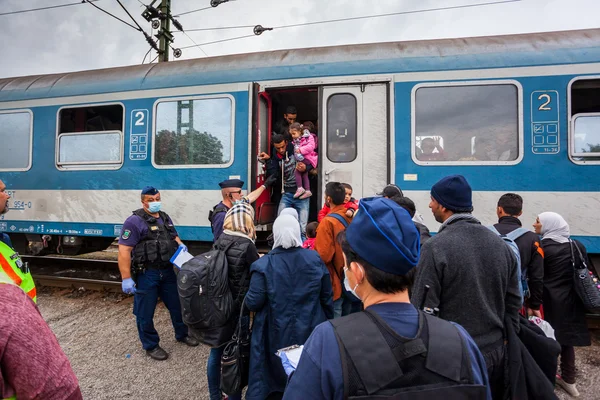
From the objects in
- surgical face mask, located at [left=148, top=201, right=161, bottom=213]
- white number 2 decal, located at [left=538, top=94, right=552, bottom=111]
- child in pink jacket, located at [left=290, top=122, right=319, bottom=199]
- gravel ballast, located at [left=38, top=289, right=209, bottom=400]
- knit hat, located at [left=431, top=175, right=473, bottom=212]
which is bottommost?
gravel ballast, located at [left=38, top=289, right=209, bottom=400]

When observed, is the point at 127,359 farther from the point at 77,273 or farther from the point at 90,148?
the point at 77,273

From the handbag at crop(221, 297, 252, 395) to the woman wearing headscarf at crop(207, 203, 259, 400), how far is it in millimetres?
168

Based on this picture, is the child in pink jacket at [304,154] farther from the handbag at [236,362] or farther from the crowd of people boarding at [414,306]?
the handbag at [236,362]

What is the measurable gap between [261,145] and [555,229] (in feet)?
11.1

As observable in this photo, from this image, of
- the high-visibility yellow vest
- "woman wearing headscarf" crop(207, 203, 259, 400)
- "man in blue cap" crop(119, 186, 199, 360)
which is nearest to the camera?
the high-visibility yellow vest

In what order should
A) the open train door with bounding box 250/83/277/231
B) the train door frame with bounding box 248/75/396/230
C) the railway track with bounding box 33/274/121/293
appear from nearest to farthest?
the train door frame with bounding box 248/75/396/230 < the open train door with bounding box 250/83/277/231 < the railway track with bounding box 33/274/121/293

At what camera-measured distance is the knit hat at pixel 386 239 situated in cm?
99

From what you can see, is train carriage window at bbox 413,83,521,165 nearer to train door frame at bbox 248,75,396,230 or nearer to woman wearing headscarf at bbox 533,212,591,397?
train door frame at bbox 248,75,396,230

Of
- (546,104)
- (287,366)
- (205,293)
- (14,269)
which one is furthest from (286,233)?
(546,104)

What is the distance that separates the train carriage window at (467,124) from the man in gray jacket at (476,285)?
2.34 metres

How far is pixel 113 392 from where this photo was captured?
9.54 feet

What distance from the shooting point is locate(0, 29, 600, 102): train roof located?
12.5 ft

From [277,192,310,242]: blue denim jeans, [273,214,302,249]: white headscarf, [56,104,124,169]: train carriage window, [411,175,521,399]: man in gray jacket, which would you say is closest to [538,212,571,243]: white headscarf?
[411,175,521,399]: man in gray jacket

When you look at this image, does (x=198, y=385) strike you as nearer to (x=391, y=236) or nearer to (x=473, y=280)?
(x=473, y=280)
